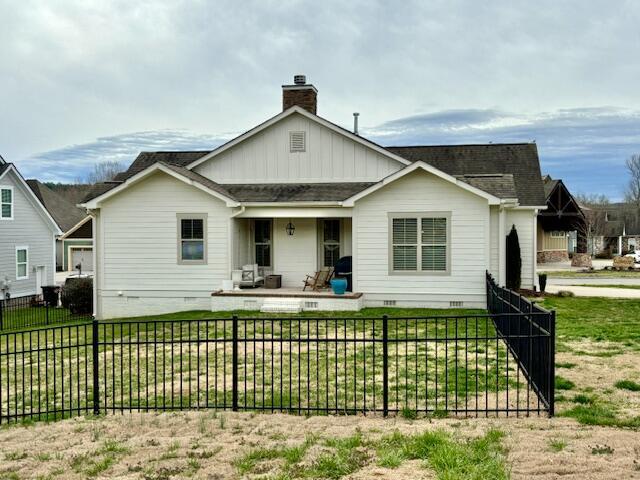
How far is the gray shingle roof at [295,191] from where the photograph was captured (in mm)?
19766

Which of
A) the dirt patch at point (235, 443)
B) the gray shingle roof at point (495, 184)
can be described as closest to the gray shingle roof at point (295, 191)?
the gray shingle roof at point (495, 184)

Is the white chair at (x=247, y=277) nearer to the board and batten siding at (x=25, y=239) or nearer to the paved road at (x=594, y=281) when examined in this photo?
the board and batten siding at (x=25, y=239)

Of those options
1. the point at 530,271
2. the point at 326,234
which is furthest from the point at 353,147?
the point at 530,271

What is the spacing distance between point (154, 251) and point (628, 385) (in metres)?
14.4

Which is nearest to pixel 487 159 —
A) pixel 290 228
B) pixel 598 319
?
pixel 290 228

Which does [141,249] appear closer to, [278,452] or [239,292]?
[239,292]

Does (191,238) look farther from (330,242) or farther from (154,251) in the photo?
(330,242)

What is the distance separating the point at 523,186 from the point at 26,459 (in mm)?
21329

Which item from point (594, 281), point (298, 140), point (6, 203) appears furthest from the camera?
point (594, 281)

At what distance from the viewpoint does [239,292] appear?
18.7 metres

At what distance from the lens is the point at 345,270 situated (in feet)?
65.5

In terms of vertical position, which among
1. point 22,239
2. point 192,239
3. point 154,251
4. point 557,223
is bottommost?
point 154,251

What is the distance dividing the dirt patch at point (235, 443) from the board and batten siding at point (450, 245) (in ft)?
37.0

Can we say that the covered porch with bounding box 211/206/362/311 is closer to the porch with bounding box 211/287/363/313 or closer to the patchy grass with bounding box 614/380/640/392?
the porch with bounding box 211/287/363/313
